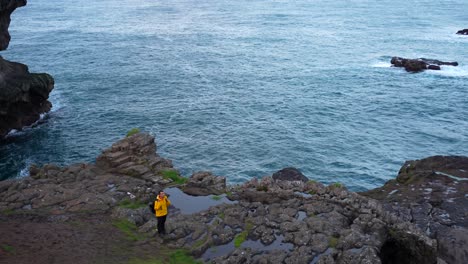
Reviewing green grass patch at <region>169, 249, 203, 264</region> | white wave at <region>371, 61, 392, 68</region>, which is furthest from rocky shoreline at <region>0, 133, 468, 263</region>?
white wave at <region>371, 61, 392, 68</region>

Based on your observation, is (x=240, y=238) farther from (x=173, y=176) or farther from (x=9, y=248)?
(x=9, y=248)

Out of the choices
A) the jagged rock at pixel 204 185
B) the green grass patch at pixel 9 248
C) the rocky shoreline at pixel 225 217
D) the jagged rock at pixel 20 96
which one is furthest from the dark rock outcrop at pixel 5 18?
the green grass patch at pixel 9 248

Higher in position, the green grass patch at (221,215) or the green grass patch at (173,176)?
the green grass patch at (173,176)

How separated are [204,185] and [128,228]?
7.66m

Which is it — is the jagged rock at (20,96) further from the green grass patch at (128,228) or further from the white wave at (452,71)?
the white wave at (452,71)

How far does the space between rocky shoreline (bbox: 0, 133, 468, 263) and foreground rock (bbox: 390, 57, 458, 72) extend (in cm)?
5908

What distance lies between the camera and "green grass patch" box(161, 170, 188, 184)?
113ft

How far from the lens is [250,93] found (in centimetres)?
7756

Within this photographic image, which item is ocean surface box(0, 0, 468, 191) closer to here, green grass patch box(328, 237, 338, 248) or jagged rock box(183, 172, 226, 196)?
jagged rock box(183, 172, 226, 196)

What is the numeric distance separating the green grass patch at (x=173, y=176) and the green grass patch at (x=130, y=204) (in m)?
4.12

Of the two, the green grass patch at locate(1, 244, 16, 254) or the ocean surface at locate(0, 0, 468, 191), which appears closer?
the green grass patch at locate(1, 244, 16, 254)

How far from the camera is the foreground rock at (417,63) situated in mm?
92125

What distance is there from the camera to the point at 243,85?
267ft

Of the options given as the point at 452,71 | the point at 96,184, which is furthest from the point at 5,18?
the point at 452,71
